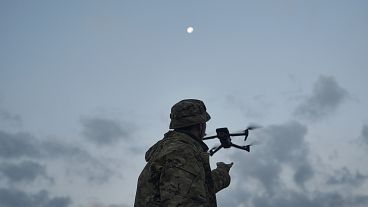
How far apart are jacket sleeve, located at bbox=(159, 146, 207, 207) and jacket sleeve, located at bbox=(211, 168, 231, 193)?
4.65ft

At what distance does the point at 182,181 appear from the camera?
637 cm

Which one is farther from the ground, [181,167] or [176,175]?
[181,167]

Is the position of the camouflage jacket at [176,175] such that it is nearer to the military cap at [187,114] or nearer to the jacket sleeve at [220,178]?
the military cap at [187,114]

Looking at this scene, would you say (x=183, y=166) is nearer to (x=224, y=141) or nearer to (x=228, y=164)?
(x=228, y=164)

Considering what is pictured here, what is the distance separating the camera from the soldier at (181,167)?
6.36 m

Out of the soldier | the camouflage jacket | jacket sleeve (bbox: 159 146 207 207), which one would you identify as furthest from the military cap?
jacket sleeve (bbox: 159 146 207 207)

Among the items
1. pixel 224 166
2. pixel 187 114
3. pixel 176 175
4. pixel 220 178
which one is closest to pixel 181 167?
pixel 176 175

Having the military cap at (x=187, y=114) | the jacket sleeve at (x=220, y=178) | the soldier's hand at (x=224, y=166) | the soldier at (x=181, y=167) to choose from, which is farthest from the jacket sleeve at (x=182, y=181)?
the soldier's hand at (x=224, y=166)

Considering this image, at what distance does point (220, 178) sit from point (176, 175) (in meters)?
1.95

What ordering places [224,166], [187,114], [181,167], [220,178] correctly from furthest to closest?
[224,166], [220,178], [187,114], [181,167]

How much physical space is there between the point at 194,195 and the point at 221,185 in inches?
71.9

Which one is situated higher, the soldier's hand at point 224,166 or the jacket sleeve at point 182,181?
the soldier's hand at point 224,166

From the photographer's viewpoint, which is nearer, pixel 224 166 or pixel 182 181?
pixel 182 181

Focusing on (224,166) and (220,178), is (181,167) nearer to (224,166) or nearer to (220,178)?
(220,178)
